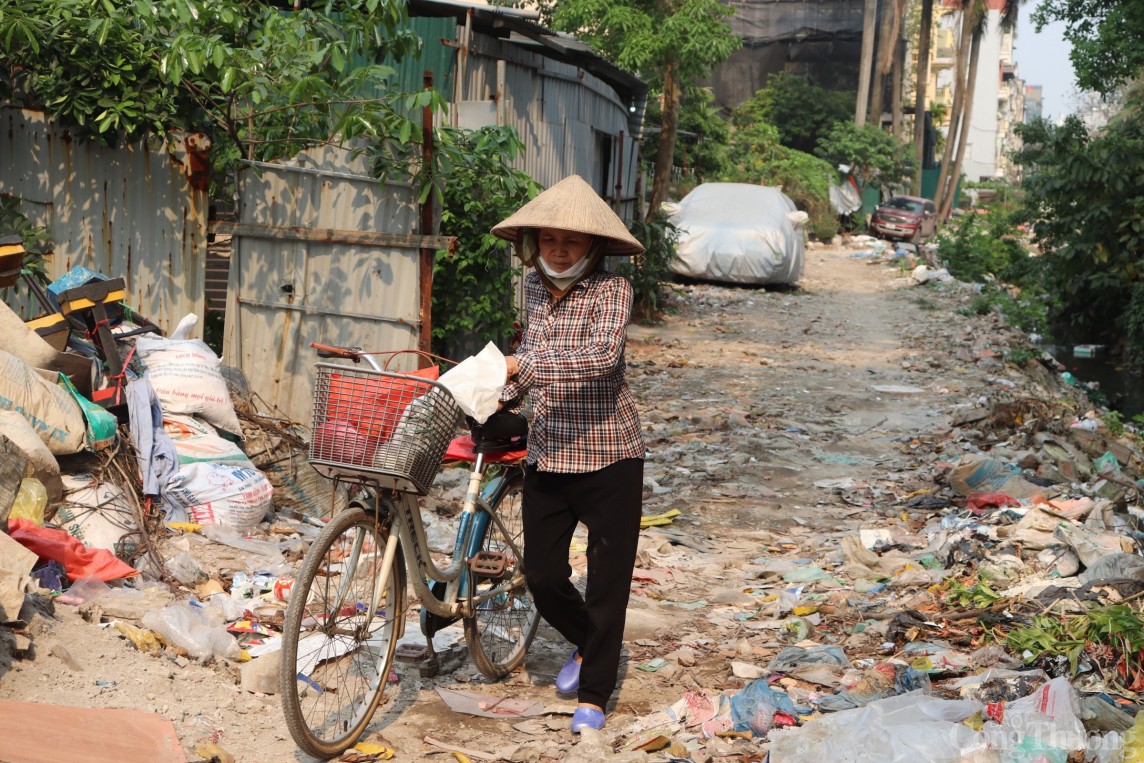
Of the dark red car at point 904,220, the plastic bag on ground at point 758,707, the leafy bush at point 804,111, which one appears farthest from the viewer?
the leafy bush at point 804,111

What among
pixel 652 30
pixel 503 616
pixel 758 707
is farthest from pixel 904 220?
pixel 758 707

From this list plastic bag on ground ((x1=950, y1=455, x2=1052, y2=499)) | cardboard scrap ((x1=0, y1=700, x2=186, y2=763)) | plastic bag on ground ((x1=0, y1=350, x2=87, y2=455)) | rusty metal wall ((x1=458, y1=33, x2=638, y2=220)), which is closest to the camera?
cardboard scrap ((x1=0, y1=700, x2=186, y2=763))

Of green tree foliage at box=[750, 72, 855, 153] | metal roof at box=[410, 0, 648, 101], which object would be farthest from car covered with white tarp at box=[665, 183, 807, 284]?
green tree foliage at box=[750, 72, 855, 153]

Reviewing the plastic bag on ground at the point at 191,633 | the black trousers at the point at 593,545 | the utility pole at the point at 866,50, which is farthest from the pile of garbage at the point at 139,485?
the utility pole at the point at 866,50

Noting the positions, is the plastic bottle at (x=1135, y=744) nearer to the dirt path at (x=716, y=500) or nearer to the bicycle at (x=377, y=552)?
the dirt path at (x=716, y=500)

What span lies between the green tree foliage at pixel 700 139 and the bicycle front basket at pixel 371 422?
19810 mm

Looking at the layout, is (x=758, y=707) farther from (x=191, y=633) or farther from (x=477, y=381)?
(x=191, y=633)

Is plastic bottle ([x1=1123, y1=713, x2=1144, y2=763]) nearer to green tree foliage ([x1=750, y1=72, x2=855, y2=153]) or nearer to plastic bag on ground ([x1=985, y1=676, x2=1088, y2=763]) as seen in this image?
plastic bag on ground ([x1=985, y1=676, x2=1088, y2=763])

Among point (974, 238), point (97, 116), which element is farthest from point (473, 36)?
point (974, 238)

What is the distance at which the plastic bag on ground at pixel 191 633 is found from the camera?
4.05m

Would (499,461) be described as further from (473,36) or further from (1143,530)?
(473,36)

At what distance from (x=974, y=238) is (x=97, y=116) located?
22011 millimetres

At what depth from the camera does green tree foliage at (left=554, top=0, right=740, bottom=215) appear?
47.3ft

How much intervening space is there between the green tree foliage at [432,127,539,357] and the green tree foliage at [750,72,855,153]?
3202 cm
